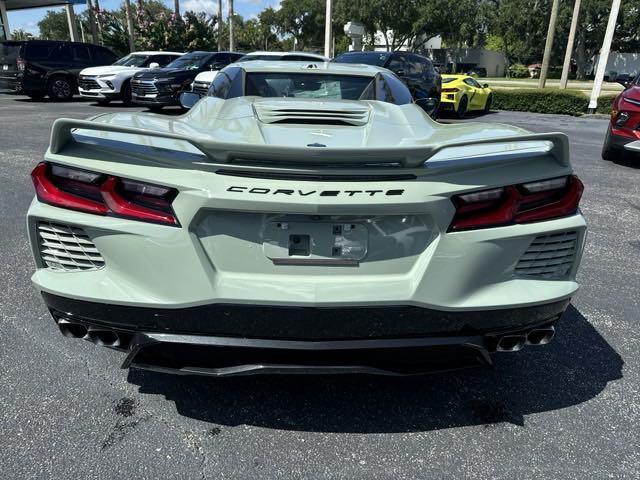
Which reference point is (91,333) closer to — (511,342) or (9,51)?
(511,342)

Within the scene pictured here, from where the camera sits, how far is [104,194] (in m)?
1.85

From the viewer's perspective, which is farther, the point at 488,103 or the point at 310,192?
the point at 488,103

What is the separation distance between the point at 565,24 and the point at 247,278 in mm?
58630

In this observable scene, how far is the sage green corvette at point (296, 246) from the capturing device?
1780mm

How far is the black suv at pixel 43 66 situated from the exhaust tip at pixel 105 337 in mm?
16198

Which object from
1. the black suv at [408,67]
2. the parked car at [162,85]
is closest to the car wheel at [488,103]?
the black suv at [408,67]

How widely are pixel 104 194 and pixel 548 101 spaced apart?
1886 cm

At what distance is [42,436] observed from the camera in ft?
6.71

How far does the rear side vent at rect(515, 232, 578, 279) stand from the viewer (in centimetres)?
196

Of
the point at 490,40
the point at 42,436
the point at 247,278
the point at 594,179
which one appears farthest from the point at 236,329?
the point at 490,40

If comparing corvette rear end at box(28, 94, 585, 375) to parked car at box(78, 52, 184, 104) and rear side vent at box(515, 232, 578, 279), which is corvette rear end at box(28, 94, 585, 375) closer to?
rear side vent at box(515, 232, 578, 279)

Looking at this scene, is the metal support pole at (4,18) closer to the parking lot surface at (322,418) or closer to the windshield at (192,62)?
the windshield at (192,62)

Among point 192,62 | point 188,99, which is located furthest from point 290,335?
point 192,62

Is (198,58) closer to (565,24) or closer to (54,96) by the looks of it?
(54,96)
